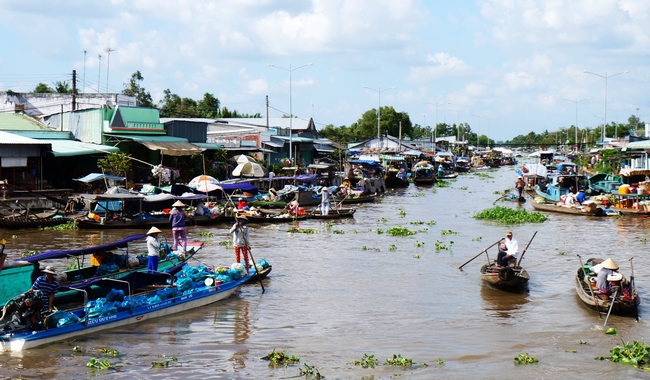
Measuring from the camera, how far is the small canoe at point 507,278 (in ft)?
54.9

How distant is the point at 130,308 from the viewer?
13516mm

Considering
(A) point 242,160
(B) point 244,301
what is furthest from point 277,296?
(A) point 242,160

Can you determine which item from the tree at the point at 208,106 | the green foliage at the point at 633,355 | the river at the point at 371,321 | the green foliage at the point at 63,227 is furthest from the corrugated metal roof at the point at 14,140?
the tree at the point at 208,106

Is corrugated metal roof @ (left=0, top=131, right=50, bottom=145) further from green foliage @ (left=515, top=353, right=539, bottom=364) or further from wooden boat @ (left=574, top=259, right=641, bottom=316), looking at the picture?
green foliage @ (left=515, top=353, right=539, bottom=364)

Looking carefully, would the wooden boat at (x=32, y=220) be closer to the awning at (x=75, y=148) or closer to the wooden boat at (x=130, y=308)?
the awning at (x=75, y=148)

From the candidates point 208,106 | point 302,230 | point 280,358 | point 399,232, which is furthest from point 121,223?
point 208,106

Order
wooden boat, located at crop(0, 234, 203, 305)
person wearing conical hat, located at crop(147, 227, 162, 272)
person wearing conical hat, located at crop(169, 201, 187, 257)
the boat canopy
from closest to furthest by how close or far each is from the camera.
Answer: wooden boat, located at crop(0, 234, 203, 305)
the boat canopy
person wearing conical hat, located at crop(147, 227, 162, 272)
person wearing conical hat, located at crop(169, 201, 187, 257)

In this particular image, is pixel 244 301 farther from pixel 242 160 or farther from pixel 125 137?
pixel 242 160

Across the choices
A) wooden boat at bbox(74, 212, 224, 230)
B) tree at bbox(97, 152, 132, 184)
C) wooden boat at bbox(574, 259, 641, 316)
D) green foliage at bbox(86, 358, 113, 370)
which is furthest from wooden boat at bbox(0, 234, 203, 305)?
tree at bbox(97, 152, 132, 184)

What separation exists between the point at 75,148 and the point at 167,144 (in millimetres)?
5462

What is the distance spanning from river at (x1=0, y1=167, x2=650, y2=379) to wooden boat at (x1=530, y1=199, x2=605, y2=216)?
7458mm

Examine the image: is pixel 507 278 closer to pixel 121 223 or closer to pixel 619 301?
pixel 619 301

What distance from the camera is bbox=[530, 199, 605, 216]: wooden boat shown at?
33438mm

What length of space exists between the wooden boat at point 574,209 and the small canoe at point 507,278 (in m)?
17.8
